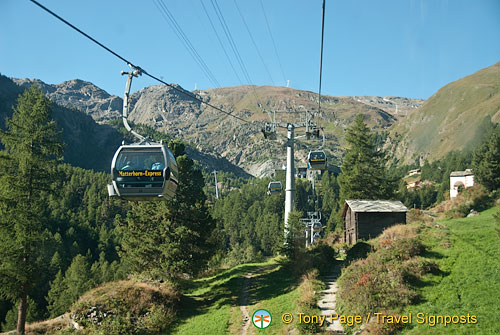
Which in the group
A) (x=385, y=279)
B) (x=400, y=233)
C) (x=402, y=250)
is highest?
(x=400, y=233)

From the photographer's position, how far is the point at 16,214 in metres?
24.1

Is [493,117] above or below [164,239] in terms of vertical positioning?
above

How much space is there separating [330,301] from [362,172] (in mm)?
28277

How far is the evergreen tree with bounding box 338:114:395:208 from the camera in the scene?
47.3 metres

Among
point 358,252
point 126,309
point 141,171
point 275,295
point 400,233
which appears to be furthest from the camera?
point 358,252

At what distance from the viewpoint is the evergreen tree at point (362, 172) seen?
155 feet

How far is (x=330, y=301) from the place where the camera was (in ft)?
70.4

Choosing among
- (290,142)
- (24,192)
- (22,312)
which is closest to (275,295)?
(290,142)

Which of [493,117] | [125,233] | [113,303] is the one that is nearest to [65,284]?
A: [125,233]

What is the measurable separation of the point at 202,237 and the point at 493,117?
192 metres

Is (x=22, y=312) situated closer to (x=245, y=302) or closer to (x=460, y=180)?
(x=245, y=302)

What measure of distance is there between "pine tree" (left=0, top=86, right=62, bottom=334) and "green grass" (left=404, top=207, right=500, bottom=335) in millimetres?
20729

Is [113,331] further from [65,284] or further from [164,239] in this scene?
[65,284]

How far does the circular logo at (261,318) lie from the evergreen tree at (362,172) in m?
26.6
